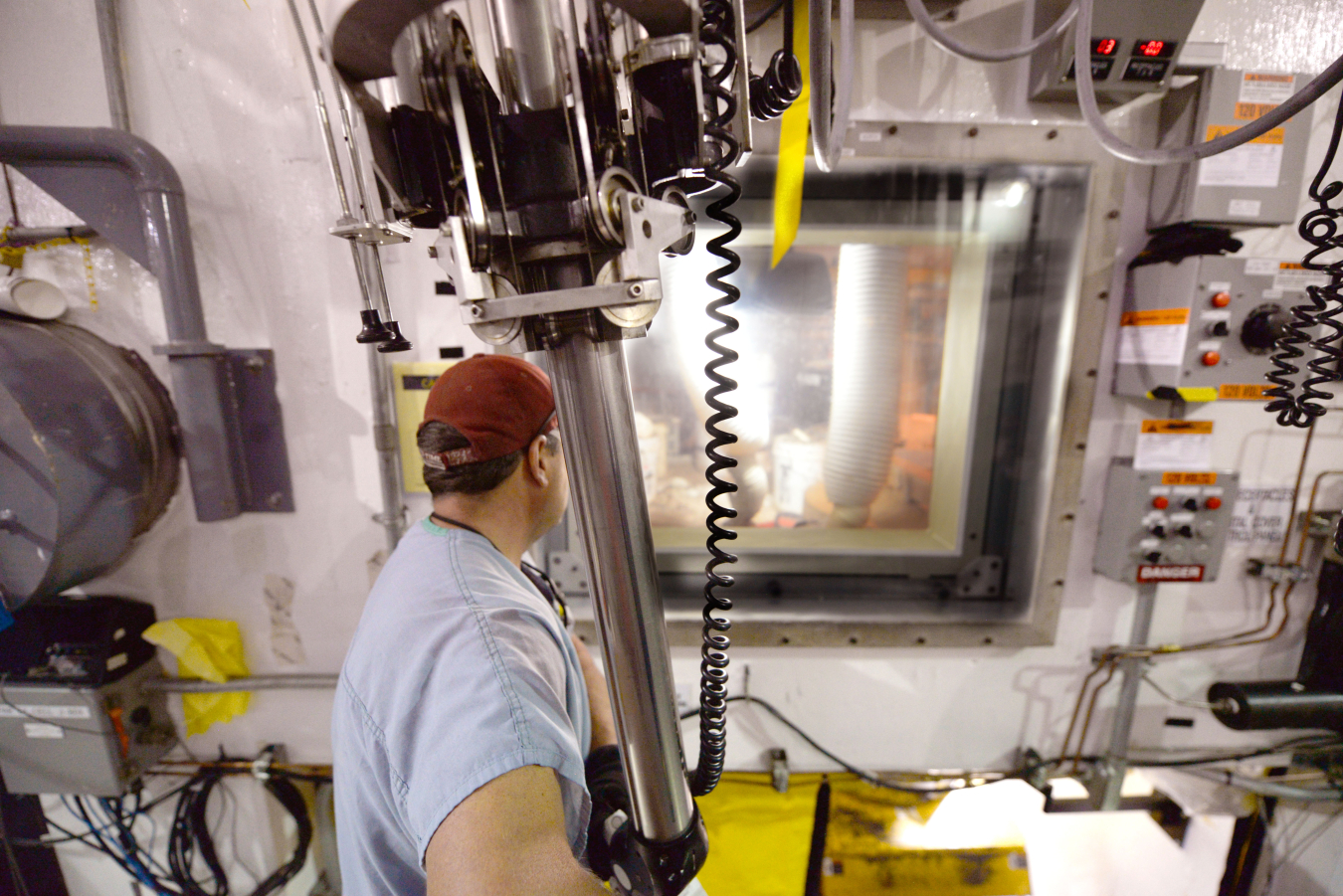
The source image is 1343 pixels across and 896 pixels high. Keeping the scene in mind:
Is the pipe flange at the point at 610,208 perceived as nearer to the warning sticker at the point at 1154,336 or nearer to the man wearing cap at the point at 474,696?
the man wearing cap at the point at 474,696

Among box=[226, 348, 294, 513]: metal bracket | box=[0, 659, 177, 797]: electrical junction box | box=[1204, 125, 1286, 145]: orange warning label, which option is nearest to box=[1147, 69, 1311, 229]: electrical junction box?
box=[1204, 125, 1286, 145]: orange warning label

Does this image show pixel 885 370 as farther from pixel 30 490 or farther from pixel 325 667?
pixel 30 490

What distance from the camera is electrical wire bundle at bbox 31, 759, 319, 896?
141 cm

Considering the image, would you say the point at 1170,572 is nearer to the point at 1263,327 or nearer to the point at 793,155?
the point at 1263,327

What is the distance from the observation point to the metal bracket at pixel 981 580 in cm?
142

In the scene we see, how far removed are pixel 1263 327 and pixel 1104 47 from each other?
28.3 inches

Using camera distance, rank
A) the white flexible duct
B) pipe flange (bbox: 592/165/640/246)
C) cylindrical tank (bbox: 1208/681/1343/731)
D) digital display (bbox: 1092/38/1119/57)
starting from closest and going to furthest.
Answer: pipe flange (bbox: 592/165/640/246) < digital display (bbox: 1092/38/1119/57) < cylindrical tank (bbox: 1208/681/1343/731) < the white flexible duct

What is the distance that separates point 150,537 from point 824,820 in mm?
2022

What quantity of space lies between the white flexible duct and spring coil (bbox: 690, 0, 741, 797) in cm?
106

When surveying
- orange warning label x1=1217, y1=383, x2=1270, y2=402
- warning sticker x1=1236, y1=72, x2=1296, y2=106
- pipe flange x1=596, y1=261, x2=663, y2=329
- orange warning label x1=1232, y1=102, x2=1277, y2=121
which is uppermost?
warning sticker x1=1236, y1=72, x2=1296, y2=106

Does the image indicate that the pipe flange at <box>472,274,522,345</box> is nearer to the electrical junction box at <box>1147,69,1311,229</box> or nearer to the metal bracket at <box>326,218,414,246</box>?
the metal bracket at <box>326,218,414,246</box>

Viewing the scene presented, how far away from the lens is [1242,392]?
120cm

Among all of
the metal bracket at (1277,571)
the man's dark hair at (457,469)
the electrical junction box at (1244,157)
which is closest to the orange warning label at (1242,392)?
the electrical junction box at (1244,157)

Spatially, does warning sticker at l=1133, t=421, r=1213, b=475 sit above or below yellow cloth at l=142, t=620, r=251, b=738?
above
